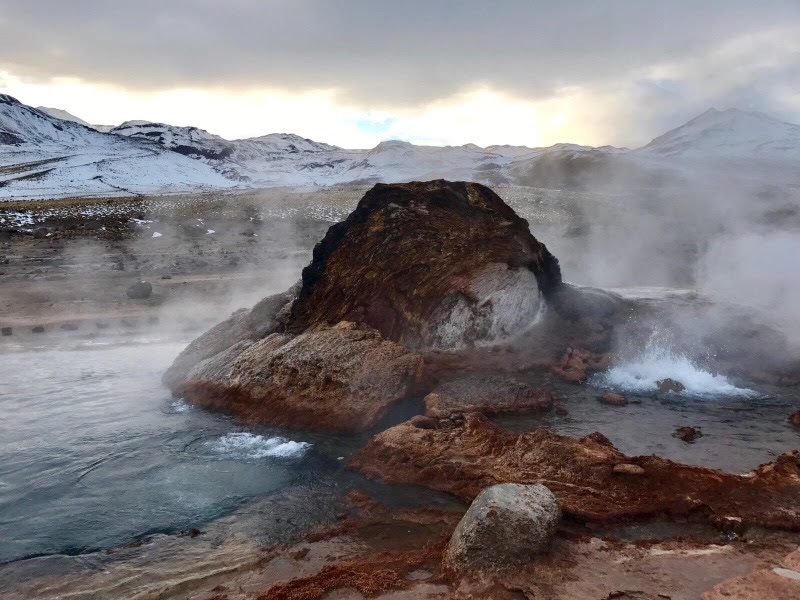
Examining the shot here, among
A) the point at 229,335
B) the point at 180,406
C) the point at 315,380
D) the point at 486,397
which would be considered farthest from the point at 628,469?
the point at 229,335

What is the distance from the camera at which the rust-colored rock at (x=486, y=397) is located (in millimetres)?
7090

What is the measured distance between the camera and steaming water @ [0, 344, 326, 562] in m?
5.05

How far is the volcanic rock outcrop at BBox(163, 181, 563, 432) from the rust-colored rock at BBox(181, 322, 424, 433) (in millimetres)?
34

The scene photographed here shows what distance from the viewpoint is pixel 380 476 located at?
5.65 metres

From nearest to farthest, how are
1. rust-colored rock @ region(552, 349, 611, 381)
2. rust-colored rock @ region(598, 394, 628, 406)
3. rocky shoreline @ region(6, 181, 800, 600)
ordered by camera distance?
1. rocky shoreline @ region(6, 181, 800, 600)
2. rust-colored rock @ region(598, 394, 628, 406)
3. rust-colored rock @ region(552, 349, 611, 381)

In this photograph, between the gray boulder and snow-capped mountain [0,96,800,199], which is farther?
snow-capped mountain [0,96,800,199]

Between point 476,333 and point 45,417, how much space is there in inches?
259

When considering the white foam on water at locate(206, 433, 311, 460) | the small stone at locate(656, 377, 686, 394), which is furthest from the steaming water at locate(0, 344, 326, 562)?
the small stone at locate(656, 377, 686, 394)

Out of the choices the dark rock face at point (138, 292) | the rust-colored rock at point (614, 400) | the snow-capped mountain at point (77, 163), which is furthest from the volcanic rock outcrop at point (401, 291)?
the snow-capped mountain at point (77, 163)

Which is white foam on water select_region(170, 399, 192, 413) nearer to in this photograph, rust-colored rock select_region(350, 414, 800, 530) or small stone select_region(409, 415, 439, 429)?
rust-colored rock select_region(350, 414, 800, 530)

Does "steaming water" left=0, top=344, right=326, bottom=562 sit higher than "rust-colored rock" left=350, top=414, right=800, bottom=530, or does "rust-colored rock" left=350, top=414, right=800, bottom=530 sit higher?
"rust-colored rock" left=350, top=414, right=800, bottom=530

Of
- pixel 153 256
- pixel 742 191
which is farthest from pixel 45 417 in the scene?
pixel 742 191

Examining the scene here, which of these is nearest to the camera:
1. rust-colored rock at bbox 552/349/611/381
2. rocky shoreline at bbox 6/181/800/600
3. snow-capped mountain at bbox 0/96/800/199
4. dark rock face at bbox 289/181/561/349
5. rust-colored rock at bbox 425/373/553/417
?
rocky shoreline at bbox 6/181/800/600

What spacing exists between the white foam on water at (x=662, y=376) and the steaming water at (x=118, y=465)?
4.90 metres
